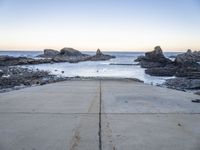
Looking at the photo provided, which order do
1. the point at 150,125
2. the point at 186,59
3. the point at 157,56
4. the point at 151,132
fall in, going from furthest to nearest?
the point at 157,56 → the point at 186,59 → the point at 150,125 → the point at 151,132

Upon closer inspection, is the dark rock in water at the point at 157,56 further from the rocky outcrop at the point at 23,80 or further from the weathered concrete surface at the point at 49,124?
the weathered concrete surface at the point at 49,124

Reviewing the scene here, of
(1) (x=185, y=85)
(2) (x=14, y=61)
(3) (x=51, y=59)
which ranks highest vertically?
(1) (x=185, y=85)

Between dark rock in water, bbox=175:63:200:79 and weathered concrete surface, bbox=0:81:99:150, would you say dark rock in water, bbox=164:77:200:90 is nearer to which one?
dark rock in water, bbox=175:63:200:79

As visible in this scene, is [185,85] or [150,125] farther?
[185,85]

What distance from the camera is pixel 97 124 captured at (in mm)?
5043

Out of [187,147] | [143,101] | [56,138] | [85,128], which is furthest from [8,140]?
[143,101]

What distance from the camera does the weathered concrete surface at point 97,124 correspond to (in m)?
4.01

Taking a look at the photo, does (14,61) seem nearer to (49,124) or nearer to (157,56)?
(157,56)

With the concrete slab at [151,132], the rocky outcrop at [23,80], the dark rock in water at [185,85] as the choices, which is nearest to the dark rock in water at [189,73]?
the dark rock in water at [185,85]

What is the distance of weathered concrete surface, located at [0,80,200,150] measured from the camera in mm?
4012

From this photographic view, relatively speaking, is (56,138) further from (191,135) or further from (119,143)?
(191,135)

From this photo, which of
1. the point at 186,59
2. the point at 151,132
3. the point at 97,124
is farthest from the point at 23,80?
the point at 186,59

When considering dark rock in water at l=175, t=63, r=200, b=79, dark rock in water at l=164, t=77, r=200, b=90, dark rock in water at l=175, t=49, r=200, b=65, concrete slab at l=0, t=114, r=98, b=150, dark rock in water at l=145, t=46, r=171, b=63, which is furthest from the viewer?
dark rock in water at l=145, t=46, r=171, b=63

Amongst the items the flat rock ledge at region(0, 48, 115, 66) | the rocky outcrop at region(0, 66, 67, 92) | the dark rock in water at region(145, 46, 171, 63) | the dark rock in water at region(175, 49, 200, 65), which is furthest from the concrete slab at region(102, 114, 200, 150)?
the dark rock in water at region(145, 46, 171, 63)
